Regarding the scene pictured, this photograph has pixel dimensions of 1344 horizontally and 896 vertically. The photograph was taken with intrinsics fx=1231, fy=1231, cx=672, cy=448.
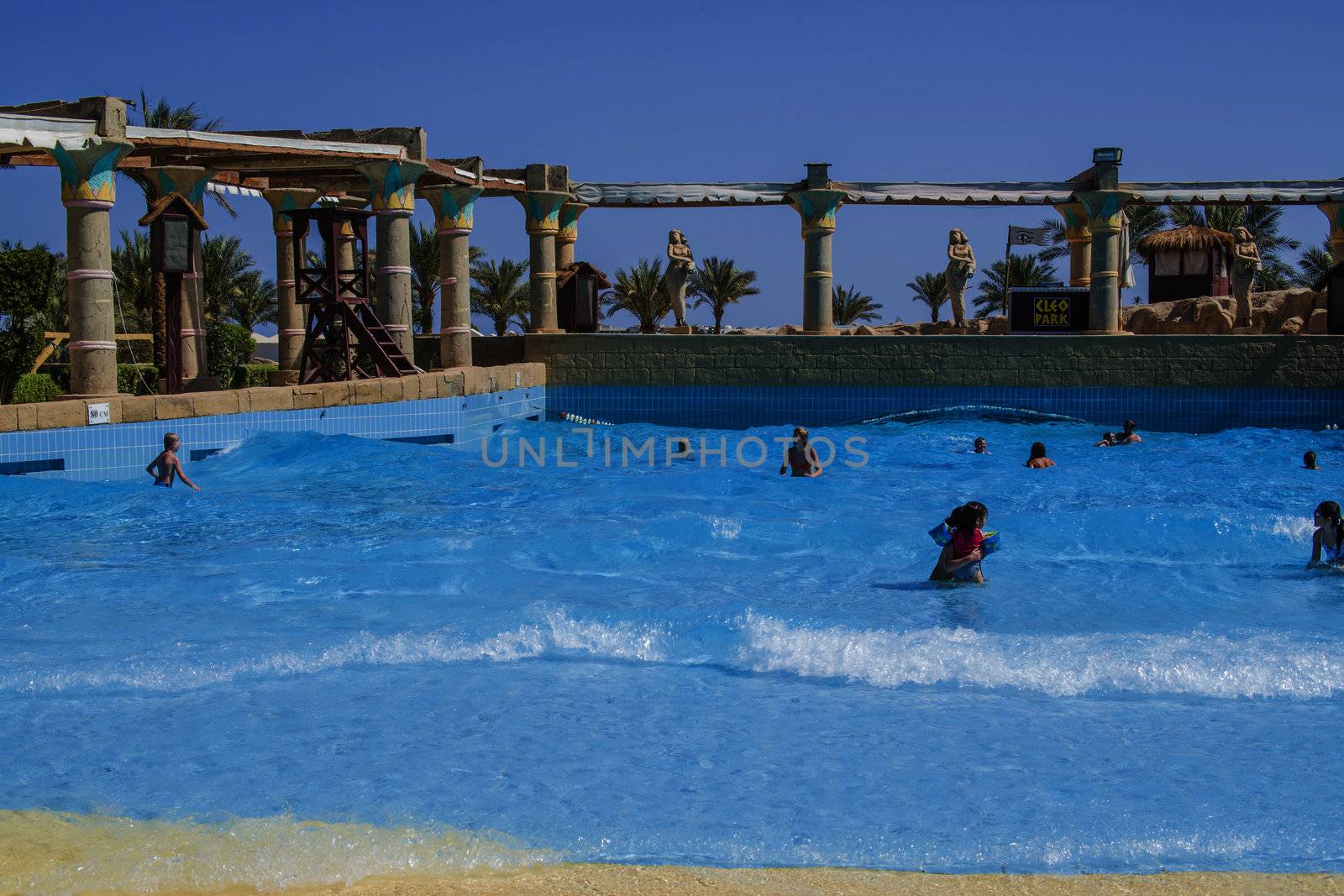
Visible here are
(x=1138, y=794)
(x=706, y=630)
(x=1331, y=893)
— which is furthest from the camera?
(x=706, y=630)

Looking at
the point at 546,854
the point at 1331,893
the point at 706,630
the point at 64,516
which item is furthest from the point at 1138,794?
the point at 64,516

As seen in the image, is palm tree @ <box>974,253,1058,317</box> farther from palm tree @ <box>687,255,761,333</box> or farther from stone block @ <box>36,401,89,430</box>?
stone block @ <box>36,401,89,430</box>

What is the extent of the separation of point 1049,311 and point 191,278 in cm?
1383

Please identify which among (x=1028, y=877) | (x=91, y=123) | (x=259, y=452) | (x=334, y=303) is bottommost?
(x=1028, y=877)

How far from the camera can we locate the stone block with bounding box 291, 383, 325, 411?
1523 centimetres

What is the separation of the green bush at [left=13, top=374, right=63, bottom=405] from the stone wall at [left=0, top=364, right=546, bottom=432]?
32.2ft

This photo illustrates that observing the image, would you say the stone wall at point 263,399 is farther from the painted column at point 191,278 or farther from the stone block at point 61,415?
the painted column at point 191,278

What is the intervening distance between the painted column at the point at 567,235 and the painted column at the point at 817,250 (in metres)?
4.15

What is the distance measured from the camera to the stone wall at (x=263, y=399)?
12.7 metres

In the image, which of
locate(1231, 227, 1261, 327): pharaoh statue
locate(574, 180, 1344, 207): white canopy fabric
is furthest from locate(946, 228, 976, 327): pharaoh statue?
locate(1231, 227, 1261, 327): pharaoh statue

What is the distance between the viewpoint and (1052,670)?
23.7 feet

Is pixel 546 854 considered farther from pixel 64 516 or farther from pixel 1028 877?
pixel 64 516

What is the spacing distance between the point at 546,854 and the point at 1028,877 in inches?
73.6

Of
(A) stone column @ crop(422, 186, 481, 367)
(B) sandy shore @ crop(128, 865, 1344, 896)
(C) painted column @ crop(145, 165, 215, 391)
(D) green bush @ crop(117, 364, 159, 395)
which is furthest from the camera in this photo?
(D) green bush @ crop(117, 364, 159, 395)
